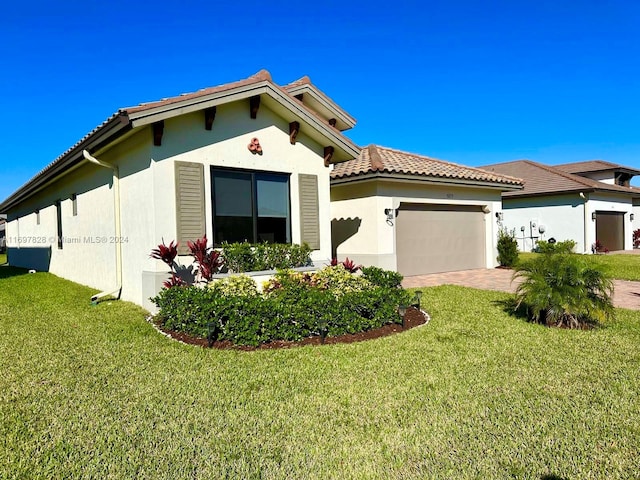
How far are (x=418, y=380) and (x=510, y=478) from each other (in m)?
1.69

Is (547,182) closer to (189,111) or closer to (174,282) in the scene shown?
(189,111)

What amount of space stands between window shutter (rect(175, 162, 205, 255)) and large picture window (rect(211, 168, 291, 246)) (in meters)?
0.33

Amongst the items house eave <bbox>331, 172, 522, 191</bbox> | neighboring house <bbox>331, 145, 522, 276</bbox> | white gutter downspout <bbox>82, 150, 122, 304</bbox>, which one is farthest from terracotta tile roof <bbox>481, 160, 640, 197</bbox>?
white gutter downspout <bbox>82, 150, 122, 304</bbox>

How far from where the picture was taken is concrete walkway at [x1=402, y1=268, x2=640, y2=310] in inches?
363

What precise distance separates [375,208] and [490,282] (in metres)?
4.08

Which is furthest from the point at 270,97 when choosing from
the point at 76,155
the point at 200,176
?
the point at 76,155

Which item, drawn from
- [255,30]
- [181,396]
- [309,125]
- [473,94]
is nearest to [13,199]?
[255,30]

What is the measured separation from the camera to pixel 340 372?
4629mm

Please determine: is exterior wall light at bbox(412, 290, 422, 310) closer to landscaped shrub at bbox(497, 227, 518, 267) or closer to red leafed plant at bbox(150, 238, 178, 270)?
red leafed plant at bbox(150, 238, 178, 270)

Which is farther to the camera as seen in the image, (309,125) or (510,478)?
(309,125)

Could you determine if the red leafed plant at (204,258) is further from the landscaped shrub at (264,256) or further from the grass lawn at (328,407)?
the grass lawn at (328,407)

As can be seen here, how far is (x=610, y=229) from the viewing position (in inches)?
915

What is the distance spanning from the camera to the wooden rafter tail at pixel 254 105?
27.8 ft

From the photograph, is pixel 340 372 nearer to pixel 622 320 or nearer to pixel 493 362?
pixel 493 362
